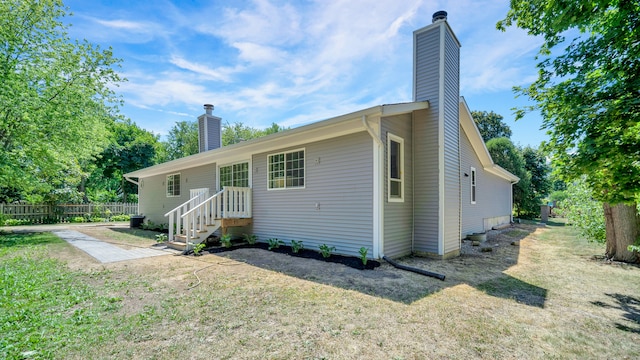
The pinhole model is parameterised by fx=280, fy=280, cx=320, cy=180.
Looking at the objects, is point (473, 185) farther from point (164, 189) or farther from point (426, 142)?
point (164, 189)

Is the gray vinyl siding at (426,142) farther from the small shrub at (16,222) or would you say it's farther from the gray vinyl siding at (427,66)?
the small shrub at (16,222)

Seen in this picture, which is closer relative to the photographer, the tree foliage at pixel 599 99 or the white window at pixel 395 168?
the tree foliage at pixel 599 99

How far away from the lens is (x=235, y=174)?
923 centimetres

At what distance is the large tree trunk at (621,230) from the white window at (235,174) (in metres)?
9.06

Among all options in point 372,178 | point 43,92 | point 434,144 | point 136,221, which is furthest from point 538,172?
point 43,92

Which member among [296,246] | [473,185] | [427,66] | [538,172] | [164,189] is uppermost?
[427,66]

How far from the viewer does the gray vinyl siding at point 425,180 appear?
21.0 ft

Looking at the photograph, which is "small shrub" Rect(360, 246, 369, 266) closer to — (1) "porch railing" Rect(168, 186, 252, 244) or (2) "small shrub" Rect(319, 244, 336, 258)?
(2) "small shrub" Rect(319, 244, 336, 258)

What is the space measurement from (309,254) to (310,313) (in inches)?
124

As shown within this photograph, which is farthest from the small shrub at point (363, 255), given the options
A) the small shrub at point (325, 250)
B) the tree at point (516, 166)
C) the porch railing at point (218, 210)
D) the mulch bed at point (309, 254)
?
the tree at point (516, 166)

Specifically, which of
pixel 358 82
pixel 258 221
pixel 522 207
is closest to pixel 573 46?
pixel 258 221

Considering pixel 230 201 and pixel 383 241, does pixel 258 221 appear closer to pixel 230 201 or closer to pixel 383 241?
pixel 230 201

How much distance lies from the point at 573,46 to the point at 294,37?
24.0 ft

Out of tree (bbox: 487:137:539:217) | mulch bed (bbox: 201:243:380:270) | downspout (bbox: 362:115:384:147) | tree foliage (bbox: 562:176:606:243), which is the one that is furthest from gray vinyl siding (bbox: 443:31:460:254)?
tree (bbox: 487:137:539:217)
